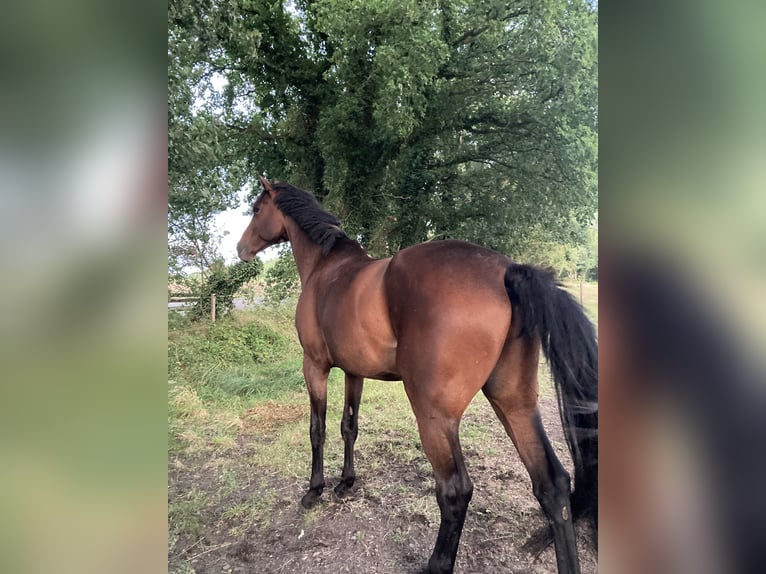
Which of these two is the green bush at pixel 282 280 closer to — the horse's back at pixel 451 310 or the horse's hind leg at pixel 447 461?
the horse's back at pixel 451 310

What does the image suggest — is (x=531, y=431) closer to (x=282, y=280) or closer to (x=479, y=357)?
(x=479, y=357)

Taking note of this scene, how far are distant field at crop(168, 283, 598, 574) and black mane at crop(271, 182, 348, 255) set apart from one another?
1.99 feet

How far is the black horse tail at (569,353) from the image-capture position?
130 centimetres

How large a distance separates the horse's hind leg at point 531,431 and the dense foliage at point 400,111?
71 cm

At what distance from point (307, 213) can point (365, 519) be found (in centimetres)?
176

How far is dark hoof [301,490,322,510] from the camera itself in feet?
6.56

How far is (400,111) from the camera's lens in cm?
203

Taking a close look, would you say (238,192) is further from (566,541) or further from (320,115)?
(566,541)

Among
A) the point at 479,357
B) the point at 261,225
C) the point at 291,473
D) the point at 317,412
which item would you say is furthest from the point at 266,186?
the point at 291,473

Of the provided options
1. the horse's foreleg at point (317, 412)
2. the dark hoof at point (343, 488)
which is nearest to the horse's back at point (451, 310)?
the horse's foreleg at point (317, 412)
